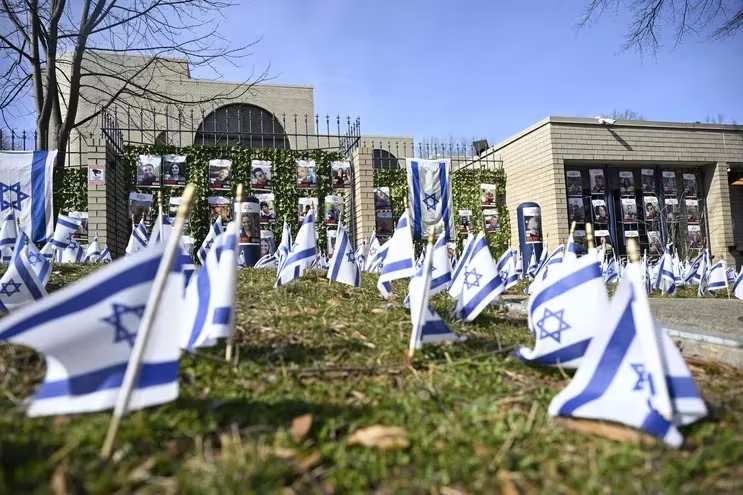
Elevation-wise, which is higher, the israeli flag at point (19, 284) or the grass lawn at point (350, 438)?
the israeli flag at point (19, 284)

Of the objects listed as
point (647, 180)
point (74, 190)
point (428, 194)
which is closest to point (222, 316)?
point (428, 194)

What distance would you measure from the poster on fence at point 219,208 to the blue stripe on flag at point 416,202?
16.3 feet

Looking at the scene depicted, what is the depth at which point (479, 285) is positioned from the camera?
448 cm

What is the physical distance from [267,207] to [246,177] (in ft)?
3.32

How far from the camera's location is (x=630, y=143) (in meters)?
16.7

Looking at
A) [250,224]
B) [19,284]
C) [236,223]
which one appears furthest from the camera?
[250,224]

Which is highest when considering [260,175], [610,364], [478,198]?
[260,175]

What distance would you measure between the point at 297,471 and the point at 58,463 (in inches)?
30.6

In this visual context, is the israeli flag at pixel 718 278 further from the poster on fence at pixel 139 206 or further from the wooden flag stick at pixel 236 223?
the poster on fence at pixel 139 206

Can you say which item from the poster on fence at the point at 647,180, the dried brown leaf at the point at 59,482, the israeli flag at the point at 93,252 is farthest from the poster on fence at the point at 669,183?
the dried brown leaf at the point at 59,482

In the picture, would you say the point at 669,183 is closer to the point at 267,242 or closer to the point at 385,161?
the point at 385,161

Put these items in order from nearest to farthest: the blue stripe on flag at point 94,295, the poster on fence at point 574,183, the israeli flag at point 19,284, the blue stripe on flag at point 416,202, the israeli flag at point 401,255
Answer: the blue stripe on flag at point 94,295
the israeli flag at point 19,284
the israeli flag at point 401,255
the blue stripe on flag at point 416,202
the poster on fence at point 574,183

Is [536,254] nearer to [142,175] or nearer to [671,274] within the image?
[671,274]

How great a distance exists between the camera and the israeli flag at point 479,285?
4.42 m
